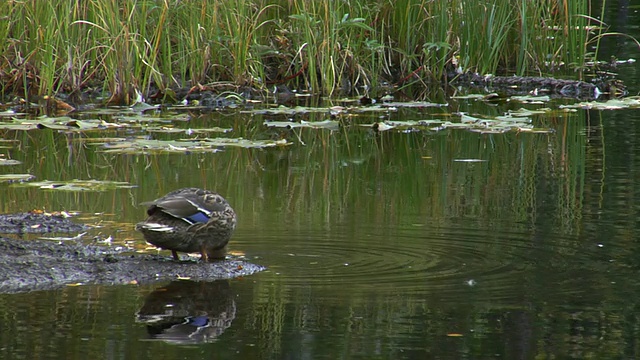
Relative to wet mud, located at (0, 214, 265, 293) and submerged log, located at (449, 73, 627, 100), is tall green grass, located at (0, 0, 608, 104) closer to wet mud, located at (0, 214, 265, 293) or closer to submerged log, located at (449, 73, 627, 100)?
submerged log, located at (449, 73, 627, 100)

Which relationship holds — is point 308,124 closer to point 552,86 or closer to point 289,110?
point 289,110

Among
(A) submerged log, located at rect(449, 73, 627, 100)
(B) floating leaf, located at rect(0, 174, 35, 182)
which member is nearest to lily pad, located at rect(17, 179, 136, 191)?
(B) floating leaf, located at rect(0, 174, 35, 182)

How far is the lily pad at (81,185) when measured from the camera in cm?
750

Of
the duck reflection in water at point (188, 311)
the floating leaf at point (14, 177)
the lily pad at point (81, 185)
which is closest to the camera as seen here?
the duck reflection in water at point (188, 311)

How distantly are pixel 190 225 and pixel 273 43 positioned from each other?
7.92 m

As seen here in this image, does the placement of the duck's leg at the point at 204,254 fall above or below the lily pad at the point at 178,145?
below

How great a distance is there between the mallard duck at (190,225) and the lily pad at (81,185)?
198cm

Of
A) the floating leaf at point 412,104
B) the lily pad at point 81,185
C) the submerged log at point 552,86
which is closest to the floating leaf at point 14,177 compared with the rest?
the lily pad at point 81,185

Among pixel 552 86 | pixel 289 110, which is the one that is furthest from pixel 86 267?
pixel 552 86

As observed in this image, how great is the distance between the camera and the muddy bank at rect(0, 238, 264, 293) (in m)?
5.18

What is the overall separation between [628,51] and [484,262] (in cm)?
1225

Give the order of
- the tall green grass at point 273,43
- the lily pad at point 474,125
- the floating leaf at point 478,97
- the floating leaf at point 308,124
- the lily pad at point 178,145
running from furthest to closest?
the floating leaf at point 478,97, the tall green grass at point 273,43, the floating leaf at point 308,124, the lily pad at point 474,125, the lily pad at point 178,145

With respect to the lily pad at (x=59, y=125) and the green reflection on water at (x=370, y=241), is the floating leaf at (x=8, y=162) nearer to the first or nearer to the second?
the green reflection on water at (x=370, y=241)

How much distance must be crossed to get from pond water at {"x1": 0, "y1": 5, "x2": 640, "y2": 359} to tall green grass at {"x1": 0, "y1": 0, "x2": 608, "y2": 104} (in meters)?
1.70
